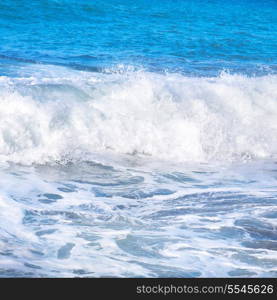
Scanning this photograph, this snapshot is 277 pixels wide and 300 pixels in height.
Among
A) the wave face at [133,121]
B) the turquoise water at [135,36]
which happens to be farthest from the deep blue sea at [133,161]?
the turquoise water at [135,36]

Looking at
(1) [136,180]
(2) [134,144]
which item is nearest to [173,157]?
(2) [134,144]

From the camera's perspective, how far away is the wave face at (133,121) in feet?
27.1

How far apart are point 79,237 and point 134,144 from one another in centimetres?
374

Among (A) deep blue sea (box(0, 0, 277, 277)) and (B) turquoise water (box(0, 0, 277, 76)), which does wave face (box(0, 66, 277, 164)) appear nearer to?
(A) deep blue sea (box(0, 0, 277, 277))

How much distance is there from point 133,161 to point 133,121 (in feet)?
3.82

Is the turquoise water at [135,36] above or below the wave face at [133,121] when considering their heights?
above

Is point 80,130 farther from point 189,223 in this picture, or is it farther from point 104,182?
point 189,223

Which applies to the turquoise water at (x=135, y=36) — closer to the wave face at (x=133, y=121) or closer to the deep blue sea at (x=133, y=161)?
the deep blue sea at (x=133, y=161)

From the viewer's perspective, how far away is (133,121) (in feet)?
30.0

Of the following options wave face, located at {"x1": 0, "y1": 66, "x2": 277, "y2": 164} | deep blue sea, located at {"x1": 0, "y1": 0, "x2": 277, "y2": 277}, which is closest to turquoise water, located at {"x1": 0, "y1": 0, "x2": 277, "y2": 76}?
deep blue sea, located at {"x1": 0, "y1": 0, "x2": 277, "y2": 277}

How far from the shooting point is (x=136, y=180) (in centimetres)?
712

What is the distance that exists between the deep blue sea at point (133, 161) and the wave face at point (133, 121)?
0.8 inches

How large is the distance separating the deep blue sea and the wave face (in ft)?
0.06

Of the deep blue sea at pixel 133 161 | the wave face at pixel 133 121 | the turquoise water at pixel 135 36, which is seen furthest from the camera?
the turquoise water at pixel 135 36
